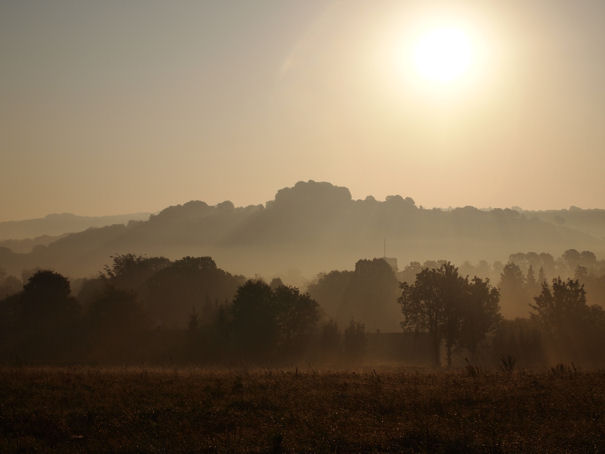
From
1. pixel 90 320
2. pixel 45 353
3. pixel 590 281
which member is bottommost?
pixel 45 353

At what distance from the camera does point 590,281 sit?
133 metres

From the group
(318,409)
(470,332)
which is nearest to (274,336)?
(470,332)

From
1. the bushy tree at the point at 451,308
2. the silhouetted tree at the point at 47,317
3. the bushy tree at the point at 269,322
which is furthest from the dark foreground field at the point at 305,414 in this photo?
the silhouetted tree at the point at 47,317

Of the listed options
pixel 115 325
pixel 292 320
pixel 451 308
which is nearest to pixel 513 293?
pixel 451 308

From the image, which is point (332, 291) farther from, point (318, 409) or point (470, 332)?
point (318, 409)

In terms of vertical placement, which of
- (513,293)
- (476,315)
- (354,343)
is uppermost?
(513,293)

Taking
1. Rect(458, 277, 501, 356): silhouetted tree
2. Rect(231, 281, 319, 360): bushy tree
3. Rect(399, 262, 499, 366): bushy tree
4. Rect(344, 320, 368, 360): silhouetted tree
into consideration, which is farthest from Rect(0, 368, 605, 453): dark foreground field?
Rect(344, 320, 368, 360): silhouetted tree

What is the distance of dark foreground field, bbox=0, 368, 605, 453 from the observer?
17016mm

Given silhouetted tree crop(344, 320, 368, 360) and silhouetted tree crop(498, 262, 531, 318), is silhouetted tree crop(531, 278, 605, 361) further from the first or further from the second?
silhouetted tree crop(498, 262, 531, 318)

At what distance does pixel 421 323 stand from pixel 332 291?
193 ft

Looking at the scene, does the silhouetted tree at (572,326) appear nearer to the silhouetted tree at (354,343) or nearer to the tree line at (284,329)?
the tree line at (284,329)

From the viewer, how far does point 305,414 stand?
2075cm

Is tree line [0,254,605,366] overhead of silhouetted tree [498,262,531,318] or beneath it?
beneath

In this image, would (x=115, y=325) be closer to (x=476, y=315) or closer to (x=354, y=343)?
(x=354, y=343)
